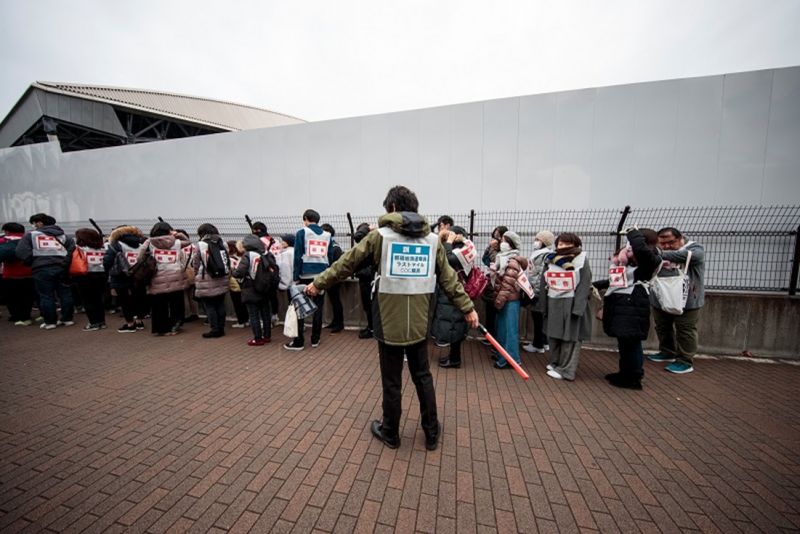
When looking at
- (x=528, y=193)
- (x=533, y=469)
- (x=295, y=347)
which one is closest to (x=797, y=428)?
(x=533, y=469)

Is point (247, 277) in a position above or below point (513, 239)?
below

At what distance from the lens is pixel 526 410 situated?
2949 mm

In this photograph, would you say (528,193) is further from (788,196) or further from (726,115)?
(788,196)

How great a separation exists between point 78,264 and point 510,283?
7.66m

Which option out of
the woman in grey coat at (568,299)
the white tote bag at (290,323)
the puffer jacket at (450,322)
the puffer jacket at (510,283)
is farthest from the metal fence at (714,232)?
the white tote bag at (290,323)

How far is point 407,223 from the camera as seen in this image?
2.11 m

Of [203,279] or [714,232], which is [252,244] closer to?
[203,279]

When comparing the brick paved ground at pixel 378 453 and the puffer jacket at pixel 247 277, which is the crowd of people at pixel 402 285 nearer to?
the puffer jacket at pixel 247 277

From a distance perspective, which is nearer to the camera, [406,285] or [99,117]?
[406,285]

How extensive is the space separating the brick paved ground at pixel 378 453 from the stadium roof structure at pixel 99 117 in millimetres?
19646

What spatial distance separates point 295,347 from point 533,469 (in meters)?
3.64

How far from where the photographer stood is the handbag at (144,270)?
493 cm

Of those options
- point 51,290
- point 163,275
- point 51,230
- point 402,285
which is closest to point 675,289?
point 402,285

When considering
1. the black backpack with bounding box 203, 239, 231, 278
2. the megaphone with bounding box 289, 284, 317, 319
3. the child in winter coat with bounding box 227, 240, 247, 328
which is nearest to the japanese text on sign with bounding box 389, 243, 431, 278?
the megaphone with bounding box 289, 284, 317, 319
